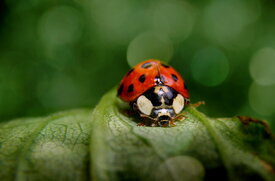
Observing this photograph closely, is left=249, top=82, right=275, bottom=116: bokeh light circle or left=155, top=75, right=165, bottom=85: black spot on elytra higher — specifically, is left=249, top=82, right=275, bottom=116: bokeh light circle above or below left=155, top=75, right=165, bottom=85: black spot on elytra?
below

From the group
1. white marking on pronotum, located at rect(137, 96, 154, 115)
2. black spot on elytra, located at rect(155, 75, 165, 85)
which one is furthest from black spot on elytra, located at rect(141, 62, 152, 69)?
white marking on pronotum, located at rect(137, 96, 154, 115)

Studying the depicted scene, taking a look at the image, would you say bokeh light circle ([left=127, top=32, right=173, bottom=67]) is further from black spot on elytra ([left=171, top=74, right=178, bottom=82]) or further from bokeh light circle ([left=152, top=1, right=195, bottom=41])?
black spot on elytra ([left=171, top=74, right=178, bottom=82])

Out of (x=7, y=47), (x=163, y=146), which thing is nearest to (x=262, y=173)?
(x=163, y=146)

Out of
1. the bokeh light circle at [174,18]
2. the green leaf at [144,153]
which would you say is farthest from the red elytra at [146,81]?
the bokeh light circle at [174,18]

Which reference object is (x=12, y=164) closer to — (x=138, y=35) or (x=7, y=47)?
(x=7, y=47)

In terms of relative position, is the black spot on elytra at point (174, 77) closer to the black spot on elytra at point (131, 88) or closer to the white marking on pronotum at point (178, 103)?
the white marking on pronotum at point (178, 103)

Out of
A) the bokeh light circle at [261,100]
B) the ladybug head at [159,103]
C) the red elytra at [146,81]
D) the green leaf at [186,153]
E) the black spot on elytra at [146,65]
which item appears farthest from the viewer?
the bokeh light circle at [261,100]
